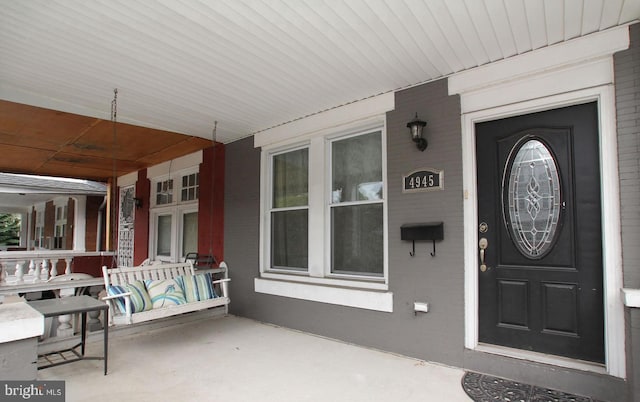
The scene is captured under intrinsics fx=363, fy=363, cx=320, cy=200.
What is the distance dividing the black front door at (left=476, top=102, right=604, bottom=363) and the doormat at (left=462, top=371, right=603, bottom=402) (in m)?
0.30

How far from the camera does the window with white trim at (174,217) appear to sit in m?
6.71

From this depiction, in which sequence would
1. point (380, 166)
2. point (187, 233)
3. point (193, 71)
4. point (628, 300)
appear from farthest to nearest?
point (187, 233) → point (380, 166) → point (193, 71) → point (628, 300)

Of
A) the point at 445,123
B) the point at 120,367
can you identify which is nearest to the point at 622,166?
the point at 445,123

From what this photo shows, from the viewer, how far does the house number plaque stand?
3420mm

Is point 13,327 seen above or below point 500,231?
below

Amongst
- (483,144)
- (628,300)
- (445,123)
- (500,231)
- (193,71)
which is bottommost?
(628,300)

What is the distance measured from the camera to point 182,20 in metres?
2.57

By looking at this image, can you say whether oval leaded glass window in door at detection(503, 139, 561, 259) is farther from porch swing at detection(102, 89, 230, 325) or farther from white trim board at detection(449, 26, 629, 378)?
porch swing at detection(102, 89, 230, 325)

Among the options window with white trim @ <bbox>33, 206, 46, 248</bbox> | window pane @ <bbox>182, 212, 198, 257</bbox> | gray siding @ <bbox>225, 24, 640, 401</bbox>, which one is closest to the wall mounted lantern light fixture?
gray siding @ <bbox>225, 24, 640, 401</bbox>

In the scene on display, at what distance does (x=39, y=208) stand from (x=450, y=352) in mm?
18244

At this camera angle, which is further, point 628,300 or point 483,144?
point 483,144

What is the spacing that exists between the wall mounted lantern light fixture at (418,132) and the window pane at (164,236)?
18.3ft

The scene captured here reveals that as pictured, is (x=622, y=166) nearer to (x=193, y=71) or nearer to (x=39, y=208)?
(x=193, y=71)

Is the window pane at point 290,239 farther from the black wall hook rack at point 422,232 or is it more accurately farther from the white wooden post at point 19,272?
the white wooden post at point 19,272
